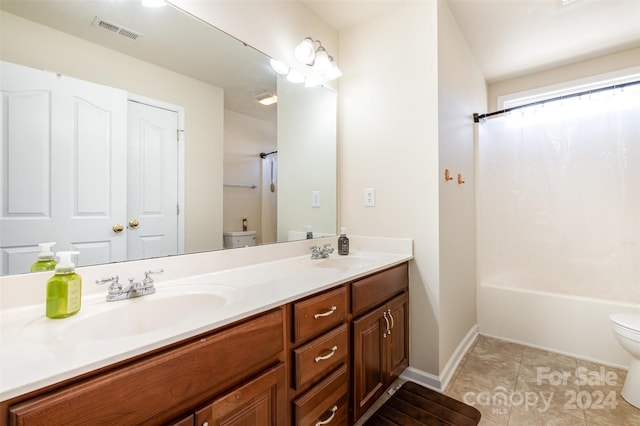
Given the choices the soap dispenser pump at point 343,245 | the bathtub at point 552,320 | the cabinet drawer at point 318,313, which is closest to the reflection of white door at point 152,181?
the cabinet drawer at point 318,313

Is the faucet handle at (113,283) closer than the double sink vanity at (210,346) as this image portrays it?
No

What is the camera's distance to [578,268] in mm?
2203

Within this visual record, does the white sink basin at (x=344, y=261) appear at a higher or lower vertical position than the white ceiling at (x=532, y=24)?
lower

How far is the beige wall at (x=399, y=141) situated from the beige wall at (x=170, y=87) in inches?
39.4

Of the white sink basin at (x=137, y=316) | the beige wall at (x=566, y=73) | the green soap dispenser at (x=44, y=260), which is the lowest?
the white sink basin at (x=137, y=316)

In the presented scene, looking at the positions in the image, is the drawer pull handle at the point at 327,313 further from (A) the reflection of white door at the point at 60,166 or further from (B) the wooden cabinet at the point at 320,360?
(A) the reflection of white door at the point at 60,166

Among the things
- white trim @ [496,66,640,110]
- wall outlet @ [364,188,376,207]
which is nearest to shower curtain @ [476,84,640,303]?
white trim @ [496,66,640,110]

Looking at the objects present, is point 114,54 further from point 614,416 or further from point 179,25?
point 614,416

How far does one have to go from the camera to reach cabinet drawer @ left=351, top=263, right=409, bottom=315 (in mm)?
1298

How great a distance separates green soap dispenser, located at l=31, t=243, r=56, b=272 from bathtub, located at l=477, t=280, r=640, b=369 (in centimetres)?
283

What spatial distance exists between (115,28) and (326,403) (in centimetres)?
162

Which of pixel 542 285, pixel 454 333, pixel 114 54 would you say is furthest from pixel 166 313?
pixel 542 285

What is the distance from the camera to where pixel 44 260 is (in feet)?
2.87

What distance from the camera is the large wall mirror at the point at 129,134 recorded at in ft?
2.78
